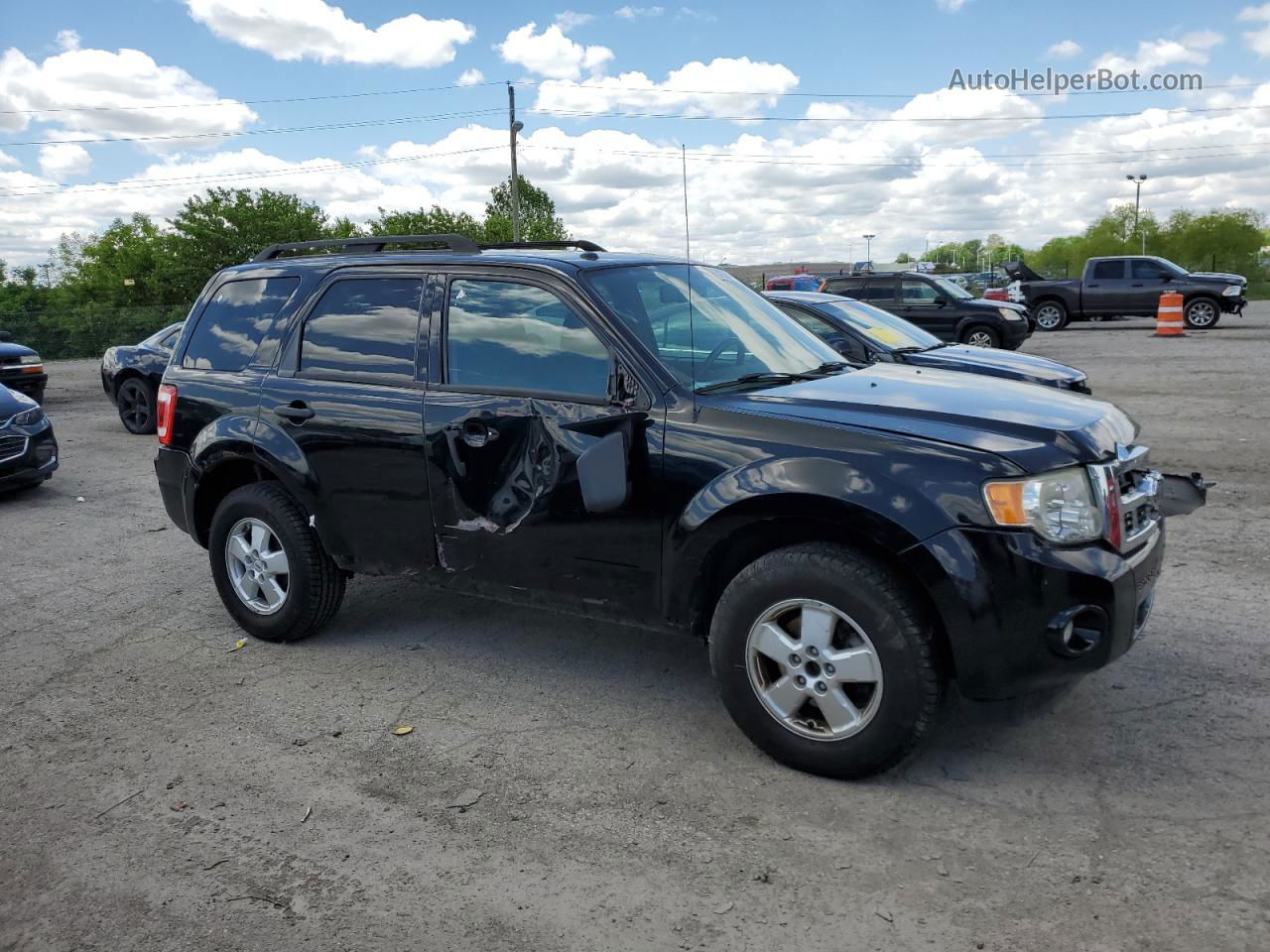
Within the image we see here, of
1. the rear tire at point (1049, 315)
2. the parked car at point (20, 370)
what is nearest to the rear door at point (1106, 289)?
the rear tire at point (1049, 315)

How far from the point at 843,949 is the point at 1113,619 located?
1.38 meters

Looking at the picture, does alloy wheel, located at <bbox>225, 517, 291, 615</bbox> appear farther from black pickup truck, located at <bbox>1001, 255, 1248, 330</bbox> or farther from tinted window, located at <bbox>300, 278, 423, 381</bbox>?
black pickup truck, located at <bbox>1001, 255, 1248, 330</bbox>

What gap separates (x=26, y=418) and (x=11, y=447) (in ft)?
1.11

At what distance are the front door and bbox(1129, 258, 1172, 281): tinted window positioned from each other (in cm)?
2575

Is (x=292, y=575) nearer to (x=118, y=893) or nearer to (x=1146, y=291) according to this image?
(x=118, y=893)

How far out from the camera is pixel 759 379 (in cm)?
415

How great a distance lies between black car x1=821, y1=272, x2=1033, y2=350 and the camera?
64.0ft

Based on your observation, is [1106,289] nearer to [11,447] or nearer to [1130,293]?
[1130,293]

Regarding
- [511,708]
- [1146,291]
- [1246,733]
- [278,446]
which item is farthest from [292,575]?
[1146,291]

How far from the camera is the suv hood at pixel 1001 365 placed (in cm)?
886

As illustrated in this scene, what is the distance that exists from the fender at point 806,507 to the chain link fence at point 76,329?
39105 millimetres

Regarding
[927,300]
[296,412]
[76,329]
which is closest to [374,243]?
[296,412]

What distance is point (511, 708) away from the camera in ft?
14.2

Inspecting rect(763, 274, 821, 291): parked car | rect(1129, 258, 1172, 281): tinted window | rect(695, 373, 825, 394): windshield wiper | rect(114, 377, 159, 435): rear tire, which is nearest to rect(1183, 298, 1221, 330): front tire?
rect(1129, 258, 1172, 281): tinted window
